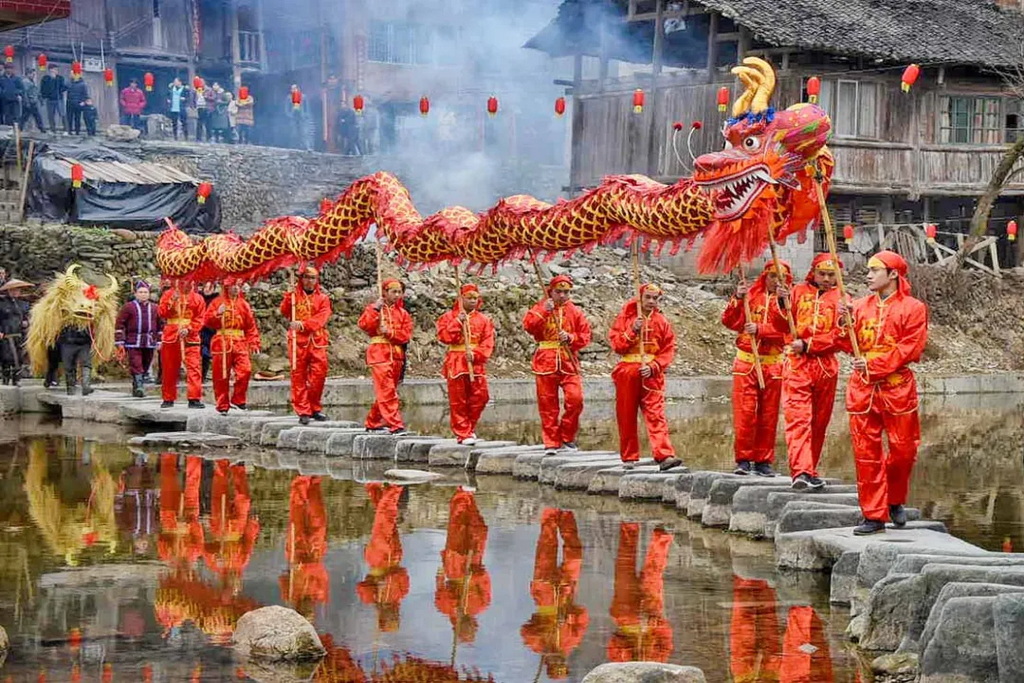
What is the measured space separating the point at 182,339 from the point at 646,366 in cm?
823

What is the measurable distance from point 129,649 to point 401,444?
8.46 meters

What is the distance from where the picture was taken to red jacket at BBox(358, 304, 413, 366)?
17.2 m

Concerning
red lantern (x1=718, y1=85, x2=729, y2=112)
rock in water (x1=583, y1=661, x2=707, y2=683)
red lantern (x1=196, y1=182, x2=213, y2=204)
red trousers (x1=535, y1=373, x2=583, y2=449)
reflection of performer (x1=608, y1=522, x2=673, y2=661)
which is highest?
red lantern (x1=718, y1=85, x2=729, y2=112)

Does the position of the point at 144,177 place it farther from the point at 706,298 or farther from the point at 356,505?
the point at 356,505

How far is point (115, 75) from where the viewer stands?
41.9m

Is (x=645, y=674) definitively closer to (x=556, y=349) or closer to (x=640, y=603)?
(x=640, y=603)

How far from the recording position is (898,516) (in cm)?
1066

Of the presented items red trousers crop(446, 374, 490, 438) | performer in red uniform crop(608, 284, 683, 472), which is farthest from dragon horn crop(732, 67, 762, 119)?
red trousers crop(446, 374, 490, 438)

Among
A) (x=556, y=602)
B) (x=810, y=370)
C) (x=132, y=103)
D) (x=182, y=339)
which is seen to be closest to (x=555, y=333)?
(x=810, y=370)

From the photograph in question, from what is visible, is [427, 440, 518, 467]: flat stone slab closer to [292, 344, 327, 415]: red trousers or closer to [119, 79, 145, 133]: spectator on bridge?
[292, 344, 327, 415]: red trousers

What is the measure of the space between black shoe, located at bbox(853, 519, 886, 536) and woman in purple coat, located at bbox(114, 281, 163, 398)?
→ 13.1m

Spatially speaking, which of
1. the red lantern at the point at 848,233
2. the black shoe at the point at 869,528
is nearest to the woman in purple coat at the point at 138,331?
the black shoe at the point at 869,528

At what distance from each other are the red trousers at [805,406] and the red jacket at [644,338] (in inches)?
61.6

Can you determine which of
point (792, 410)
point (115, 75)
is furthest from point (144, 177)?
point (792, 410)
